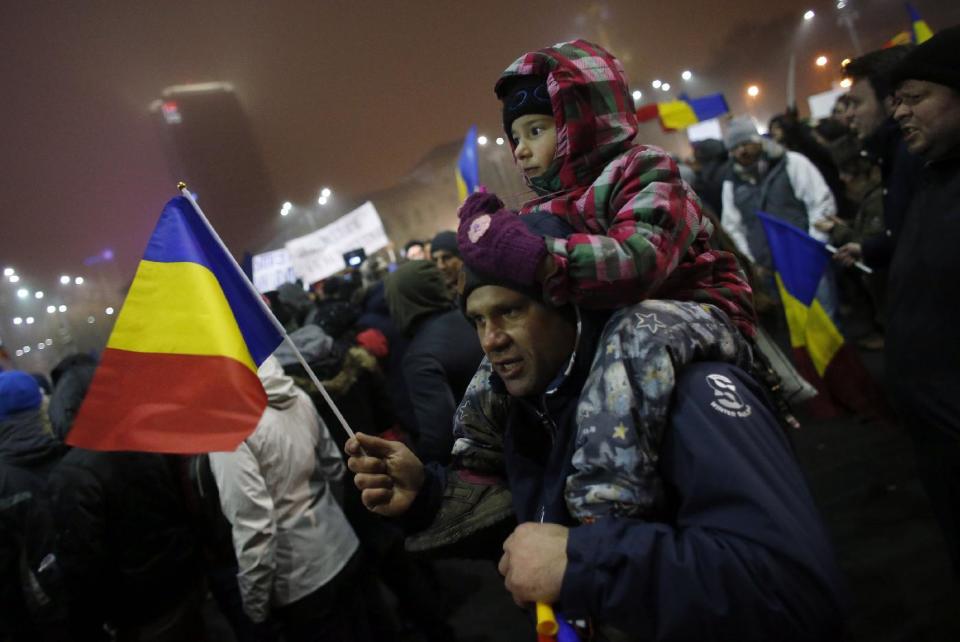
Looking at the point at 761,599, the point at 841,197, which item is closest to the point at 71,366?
the point at 761,599

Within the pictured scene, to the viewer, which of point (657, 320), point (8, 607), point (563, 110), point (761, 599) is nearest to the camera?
point (761, 599)

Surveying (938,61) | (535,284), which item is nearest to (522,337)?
(535,284)

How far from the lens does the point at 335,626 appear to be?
3.65 meters

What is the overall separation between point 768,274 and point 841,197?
1.94 m

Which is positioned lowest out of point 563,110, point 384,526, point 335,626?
point 335,626

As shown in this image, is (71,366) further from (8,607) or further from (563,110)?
(563,110)

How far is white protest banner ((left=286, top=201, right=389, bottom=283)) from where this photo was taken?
10.7 meters

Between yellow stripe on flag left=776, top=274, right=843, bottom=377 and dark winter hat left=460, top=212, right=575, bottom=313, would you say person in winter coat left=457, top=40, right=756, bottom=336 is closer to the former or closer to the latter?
dark winter hat left=460, top=212, right=575, bottom=313

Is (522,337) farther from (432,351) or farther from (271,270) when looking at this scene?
(271,270)

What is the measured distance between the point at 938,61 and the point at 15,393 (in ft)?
17.9

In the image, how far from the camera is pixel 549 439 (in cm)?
181

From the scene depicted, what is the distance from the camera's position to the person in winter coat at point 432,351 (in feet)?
12.2

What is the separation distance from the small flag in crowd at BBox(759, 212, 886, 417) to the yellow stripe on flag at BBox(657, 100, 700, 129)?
713 cm

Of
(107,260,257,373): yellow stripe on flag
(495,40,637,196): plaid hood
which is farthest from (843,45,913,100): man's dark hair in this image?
(107,260,257,373): yellow stripe on flag
